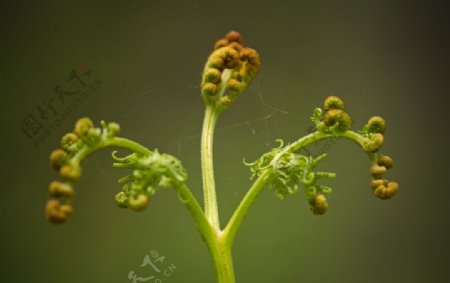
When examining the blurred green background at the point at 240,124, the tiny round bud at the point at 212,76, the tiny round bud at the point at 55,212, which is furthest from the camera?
the blurred green background at the point at 240,124

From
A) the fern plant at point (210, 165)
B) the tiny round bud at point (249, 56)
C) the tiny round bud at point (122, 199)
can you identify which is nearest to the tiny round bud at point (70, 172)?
the fern plant at point (210, 165)

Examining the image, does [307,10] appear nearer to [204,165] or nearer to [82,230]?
[82,230]

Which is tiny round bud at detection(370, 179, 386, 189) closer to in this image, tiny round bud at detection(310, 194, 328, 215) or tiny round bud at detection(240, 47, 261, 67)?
tiny round bud at detection(310, 194, 328, 215)

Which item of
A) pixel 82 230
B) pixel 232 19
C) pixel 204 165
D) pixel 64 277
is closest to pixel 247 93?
pixel 232 19

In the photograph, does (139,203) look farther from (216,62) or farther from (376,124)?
(376,124)

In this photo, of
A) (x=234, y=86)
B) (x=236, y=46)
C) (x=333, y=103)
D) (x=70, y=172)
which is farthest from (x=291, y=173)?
(x=70, y=172)

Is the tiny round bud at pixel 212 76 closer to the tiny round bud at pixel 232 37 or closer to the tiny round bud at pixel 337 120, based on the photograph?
the tiny round bud at pixel 232 37

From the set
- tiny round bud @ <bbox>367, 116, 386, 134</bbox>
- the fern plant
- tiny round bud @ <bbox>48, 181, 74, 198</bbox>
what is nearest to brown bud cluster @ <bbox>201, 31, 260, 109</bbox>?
the fern plant
